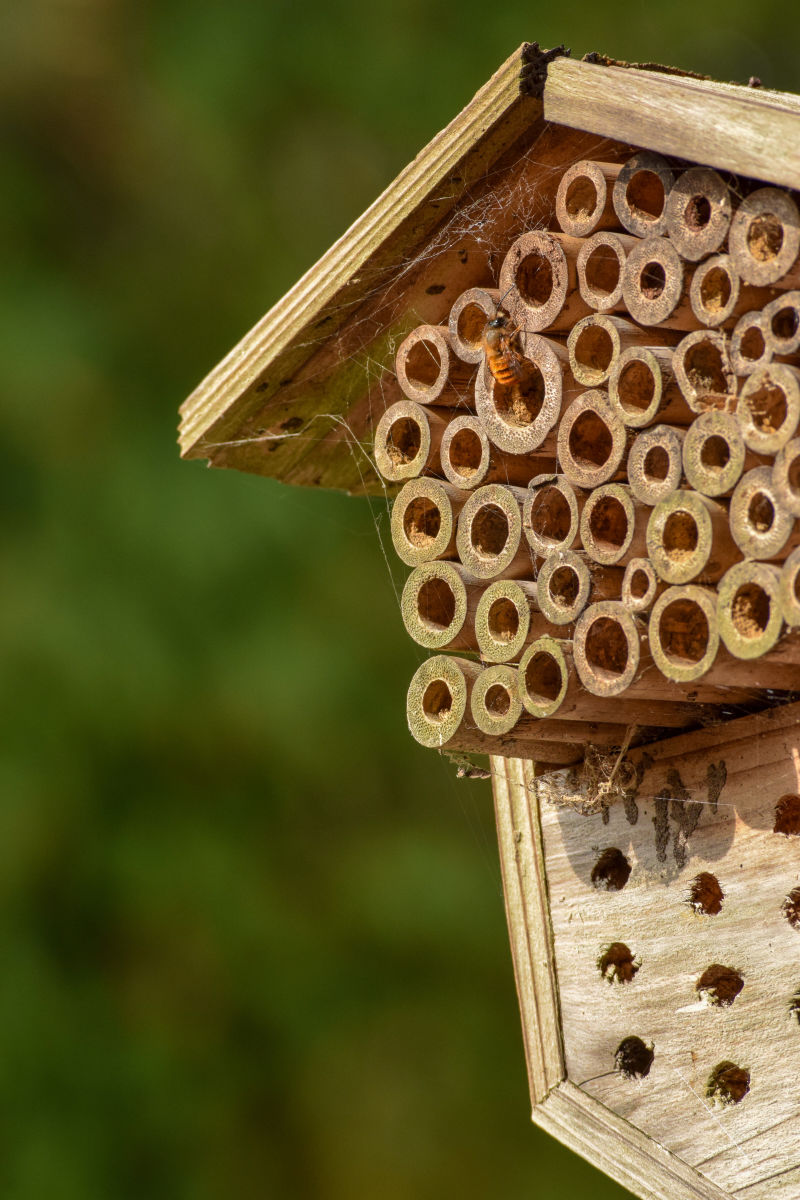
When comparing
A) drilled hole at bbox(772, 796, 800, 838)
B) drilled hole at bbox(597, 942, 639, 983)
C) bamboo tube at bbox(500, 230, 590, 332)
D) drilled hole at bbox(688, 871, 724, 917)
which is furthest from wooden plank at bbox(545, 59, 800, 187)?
drilled hole at bbox(597, 942, 639, 983)

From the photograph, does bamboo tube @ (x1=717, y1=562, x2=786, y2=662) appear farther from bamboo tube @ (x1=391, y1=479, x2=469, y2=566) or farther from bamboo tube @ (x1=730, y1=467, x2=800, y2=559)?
bamboo tube @ (x1=391, y1=479, x2=469, y2=566)

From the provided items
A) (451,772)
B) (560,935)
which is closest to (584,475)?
(560,935)

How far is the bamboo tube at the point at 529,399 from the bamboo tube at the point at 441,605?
134 millimetres

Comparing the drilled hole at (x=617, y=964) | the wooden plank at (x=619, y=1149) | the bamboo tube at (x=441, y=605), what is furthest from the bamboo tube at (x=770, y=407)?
the wooden plank at (x=619, y=1149)

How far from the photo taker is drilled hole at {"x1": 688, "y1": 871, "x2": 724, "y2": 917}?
4.33ft

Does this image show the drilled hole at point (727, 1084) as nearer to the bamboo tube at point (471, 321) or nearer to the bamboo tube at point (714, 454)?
the bamboo tube at point (714, 454)

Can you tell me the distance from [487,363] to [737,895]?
1.80 feet

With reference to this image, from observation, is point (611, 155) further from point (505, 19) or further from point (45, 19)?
point (45, 19)

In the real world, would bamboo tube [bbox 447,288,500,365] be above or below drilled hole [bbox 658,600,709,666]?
above

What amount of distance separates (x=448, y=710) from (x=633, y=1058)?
0.43 metres

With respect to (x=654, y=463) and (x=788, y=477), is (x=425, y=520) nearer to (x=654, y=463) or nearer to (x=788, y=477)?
(x=654, y=463)

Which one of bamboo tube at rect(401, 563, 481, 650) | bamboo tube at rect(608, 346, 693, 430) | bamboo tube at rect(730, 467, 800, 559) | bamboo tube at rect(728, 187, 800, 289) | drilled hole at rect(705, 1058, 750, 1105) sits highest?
bamboo tube at rect(728, 187, 800, 289)

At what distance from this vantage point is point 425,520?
141 cm

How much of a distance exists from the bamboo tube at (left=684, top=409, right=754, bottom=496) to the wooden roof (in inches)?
7.6
